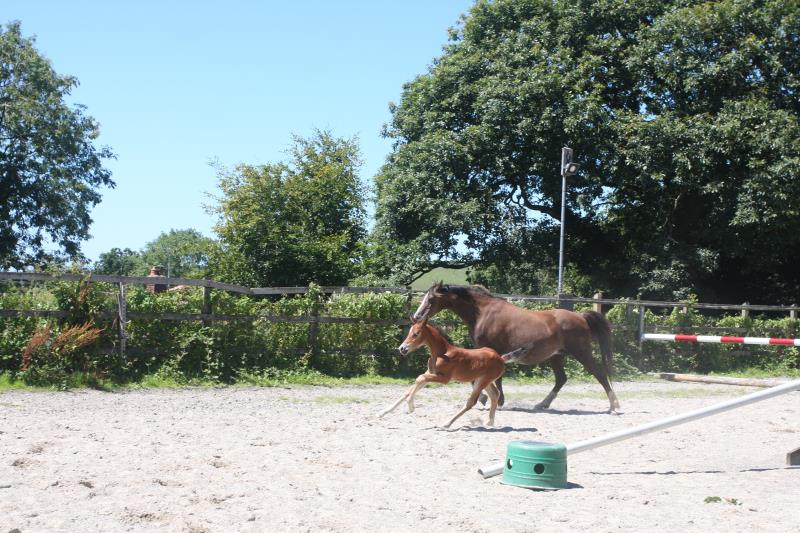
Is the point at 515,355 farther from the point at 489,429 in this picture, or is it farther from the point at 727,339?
the point at 727,339

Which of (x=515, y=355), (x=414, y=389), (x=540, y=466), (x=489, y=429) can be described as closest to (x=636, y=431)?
(x=540, y=466)

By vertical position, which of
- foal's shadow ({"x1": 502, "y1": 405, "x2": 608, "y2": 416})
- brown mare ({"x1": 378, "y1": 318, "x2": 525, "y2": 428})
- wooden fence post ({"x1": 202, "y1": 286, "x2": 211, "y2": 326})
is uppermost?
wooden fence post ({"x1": 202, "y1": 286, "x2": 211, "y2": 326})

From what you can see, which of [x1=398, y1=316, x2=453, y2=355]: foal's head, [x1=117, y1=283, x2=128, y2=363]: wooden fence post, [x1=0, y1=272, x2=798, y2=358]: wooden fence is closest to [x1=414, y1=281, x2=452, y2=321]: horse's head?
[x1=398, y1=316, x2=453, y2=355]: foal's head

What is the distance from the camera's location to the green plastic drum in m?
6.35

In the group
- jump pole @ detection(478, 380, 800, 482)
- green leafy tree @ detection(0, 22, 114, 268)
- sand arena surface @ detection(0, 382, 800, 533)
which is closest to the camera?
sand arena surface @ detection(0, 382, 800, 533)

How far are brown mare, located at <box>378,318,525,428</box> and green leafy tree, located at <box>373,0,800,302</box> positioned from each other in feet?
47.3

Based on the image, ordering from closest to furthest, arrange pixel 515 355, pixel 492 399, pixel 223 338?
pixel 492 399
pixel 515 355
pixel 223 338

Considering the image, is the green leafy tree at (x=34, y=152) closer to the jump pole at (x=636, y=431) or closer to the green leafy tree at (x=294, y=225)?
the green leafy tree at (x=294, y=225)

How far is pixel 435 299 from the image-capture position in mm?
11773

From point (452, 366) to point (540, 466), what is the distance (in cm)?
318

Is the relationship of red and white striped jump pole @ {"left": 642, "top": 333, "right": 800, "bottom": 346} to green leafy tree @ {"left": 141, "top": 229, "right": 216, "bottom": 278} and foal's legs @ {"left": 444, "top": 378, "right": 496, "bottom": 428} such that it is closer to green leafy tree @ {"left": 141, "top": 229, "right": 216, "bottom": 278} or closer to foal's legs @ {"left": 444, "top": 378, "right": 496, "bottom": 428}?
foal's legs @ {"left": 444, "top": 378, "right": 496, "bottom": 428}

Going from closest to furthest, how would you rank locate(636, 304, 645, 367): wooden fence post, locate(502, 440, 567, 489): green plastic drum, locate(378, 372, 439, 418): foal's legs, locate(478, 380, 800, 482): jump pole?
locate(502, 440, 567, 489): green plastic drum → locate(478, 380, 800, 482): jump pole → locate(378, 372, 439, 418): foal's legs → locate(636, 304, 645, 367): wooden fence post

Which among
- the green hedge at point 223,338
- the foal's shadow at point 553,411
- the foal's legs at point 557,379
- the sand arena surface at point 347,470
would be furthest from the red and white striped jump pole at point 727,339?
the foal's shadow at point 553,411

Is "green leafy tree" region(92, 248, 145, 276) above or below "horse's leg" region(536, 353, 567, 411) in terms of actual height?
above
